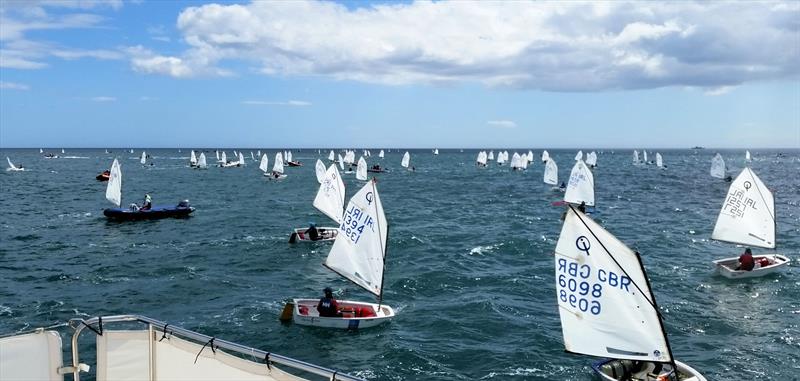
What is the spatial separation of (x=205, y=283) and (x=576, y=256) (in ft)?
80.9

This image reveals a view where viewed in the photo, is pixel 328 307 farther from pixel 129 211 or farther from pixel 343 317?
pixel 129 211

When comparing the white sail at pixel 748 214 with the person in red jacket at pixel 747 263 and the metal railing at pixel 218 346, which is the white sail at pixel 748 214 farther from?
the metal railing at pixel 218 346

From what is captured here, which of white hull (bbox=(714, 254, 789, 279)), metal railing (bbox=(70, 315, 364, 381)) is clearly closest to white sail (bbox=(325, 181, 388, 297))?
metal railing (bbox=(70, 315, 364, 381))

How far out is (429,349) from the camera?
24.6 meters

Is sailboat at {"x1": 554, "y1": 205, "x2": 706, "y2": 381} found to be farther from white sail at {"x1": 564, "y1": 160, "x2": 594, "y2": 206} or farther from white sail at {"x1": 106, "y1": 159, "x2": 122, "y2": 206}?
white sail at {"x1": 106, "y1": 159, "x2": 122, "y2": 206}

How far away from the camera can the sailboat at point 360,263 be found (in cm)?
2633

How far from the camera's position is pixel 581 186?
6425 centimetres

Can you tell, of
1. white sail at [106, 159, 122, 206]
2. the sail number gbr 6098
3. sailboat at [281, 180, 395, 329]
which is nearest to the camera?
the sail number gbr 6098

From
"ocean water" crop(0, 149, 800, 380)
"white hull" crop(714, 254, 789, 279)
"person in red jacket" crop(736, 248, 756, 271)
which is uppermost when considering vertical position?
"person in red jacket" crop(736, 248, 756, 271)

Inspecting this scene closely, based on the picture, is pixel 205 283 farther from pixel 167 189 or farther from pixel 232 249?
pixel 167 189

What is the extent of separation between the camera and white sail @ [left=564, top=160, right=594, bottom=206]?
63.2 metres

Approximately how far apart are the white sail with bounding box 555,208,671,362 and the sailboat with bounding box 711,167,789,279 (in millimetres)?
22765

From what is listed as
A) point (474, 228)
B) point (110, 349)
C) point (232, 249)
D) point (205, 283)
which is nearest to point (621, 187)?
point (474, 228)

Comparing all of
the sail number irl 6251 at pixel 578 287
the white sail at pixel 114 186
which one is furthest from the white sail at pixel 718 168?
the sail number irl 6251 at pixel 578 287
